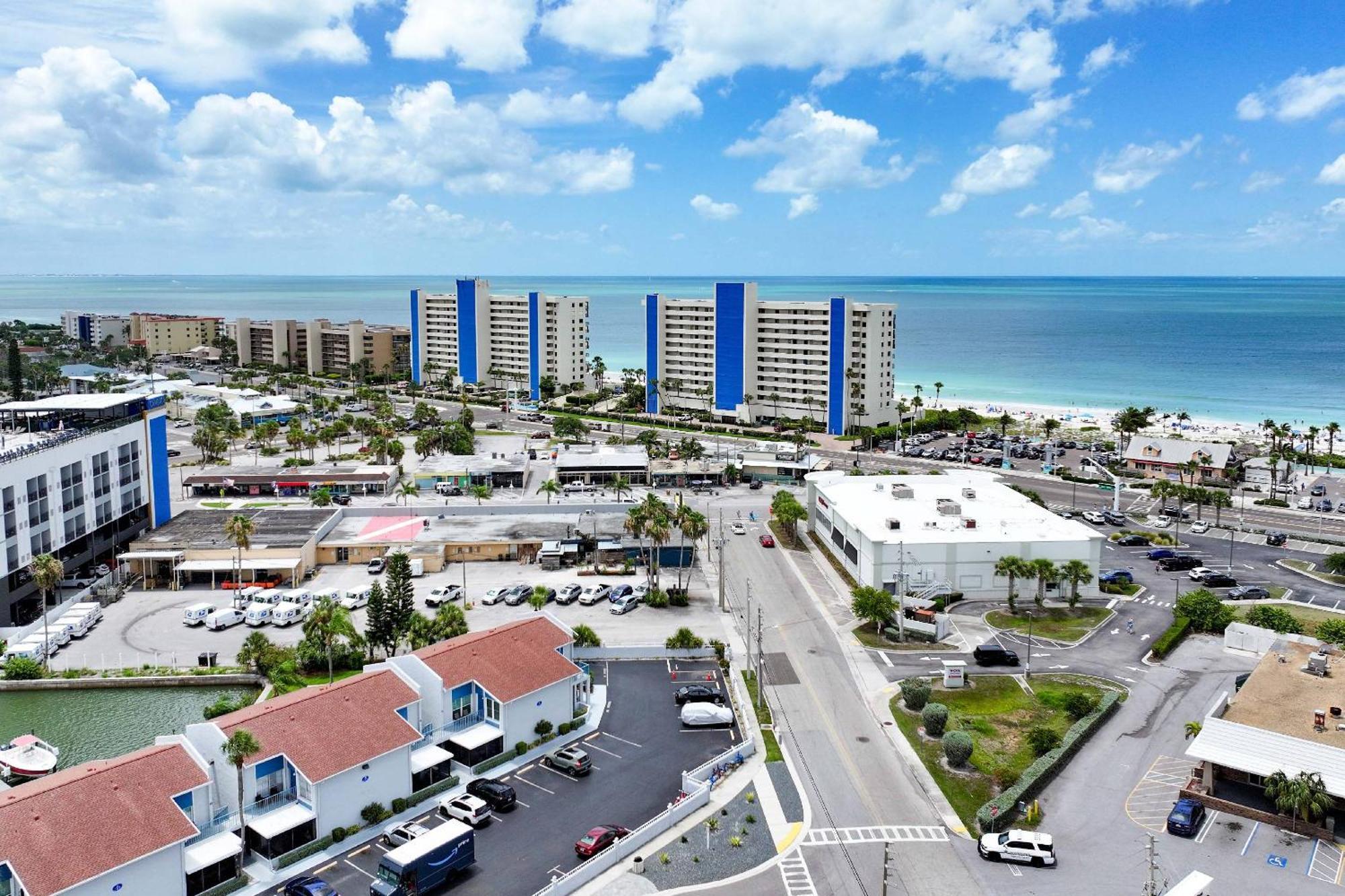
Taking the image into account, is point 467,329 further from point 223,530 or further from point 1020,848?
point 1020,848

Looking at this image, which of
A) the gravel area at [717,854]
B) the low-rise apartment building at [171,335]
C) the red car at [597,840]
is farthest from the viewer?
the low-rise apartment building at [171,335]

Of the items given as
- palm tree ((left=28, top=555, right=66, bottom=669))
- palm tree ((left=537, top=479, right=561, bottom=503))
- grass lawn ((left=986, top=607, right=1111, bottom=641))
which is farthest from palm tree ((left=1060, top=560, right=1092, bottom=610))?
palm tree ((left=28, top=555, right=66, bottom=669))

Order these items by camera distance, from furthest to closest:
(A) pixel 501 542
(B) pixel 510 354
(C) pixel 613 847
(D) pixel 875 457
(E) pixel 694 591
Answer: (B) pixel 510 354, (D) pixel 875 457, (A) pixel 501 542, (E) pixel 694 591, (C) pixel 613 847

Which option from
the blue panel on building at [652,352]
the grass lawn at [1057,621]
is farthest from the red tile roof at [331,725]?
the blue panel on building at [652,352]

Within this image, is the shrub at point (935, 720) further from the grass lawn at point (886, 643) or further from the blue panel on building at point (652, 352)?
the blue panel on building at point (652, 352)

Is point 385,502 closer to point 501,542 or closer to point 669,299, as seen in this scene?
point 501,542

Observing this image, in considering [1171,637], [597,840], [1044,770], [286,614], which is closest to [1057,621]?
[1171,637]

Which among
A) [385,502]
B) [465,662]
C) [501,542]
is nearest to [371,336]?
[385,502]
